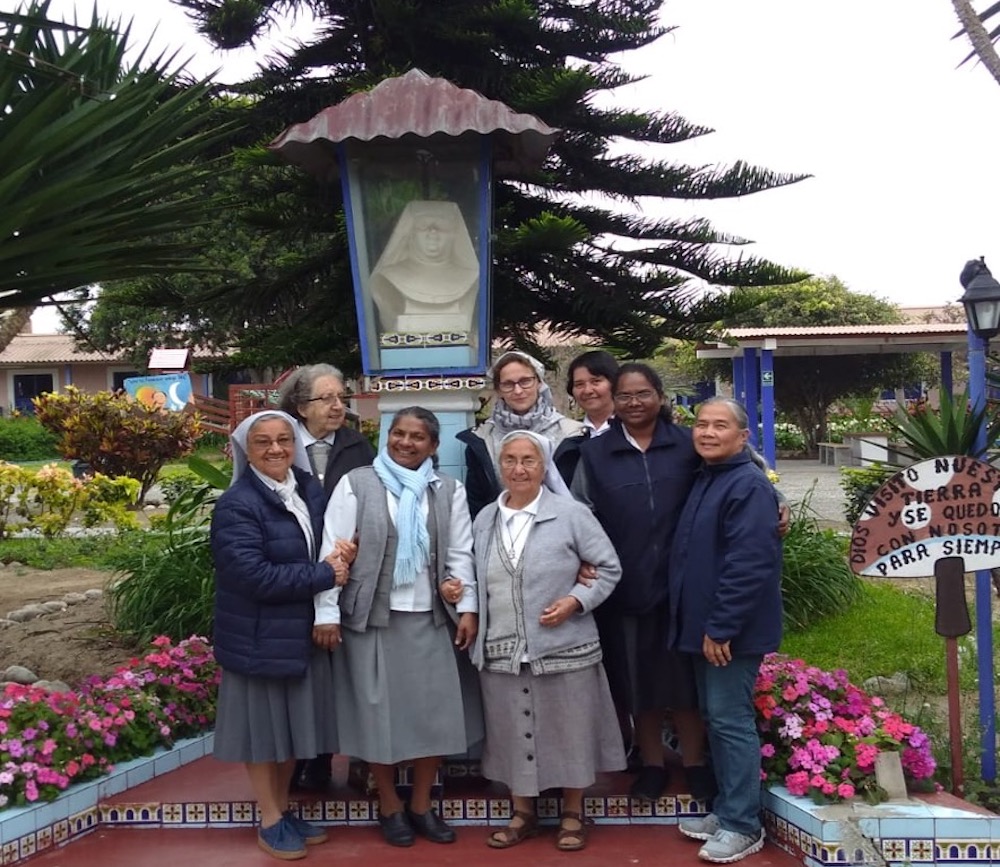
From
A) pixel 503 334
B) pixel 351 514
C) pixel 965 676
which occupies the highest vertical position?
pixel 503 334

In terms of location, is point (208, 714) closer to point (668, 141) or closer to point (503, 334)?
point (503, 334)

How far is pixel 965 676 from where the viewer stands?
5.31 m

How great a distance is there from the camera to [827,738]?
136 inches

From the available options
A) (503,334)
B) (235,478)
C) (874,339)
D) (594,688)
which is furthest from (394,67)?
(874,339)

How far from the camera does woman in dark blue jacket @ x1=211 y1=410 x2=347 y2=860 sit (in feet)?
10.3

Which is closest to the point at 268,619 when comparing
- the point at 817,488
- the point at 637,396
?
the point at 637,396

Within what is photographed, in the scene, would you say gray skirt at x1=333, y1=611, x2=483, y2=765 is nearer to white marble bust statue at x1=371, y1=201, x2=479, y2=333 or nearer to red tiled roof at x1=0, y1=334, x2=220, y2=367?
white marble bust statue at x1=371, y1=201, x2=479, y2=333

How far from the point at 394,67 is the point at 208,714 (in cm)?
433

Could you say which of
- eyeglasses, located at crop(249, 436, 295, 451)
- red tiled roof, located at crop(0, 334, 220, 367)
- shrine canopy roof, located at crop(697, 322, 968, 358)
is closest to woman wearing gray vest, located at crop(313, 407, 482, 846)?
eyeglasses, located at crop(249, 436, 295, 451)

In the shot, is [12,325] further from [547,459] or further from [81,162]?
[547,459]

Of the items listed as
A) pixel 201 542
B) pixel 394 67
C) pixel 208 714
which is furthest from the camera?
pixel 394 67

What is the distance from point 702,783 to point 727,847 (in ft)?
1.06

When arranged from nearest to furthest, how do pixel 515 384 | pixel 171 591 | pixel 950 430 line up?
pixel 515 384, pixel 950 430, pixel 171 591

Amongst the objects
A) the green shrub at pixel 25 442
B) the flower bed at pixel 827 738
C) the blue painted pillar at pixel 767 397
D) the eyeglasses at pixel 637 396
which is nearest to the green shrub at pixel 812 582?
the flower bed at pixel 827 738
